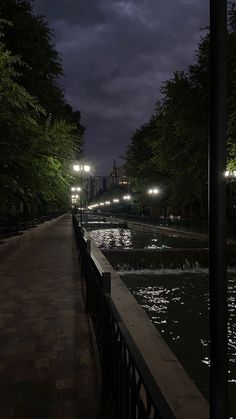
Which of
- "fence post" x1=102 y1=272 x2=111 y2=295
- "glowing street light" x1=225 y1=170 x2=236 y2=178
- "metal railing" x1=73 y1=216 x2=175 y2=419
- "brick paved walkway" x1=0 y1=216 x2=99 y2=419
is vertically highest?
"glowing street light" x1=225 y1=170 x2=236 y2=178

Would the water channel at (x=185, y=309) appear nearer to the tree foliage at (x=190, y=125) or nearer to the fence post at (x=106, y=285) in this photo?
the fence post at (x=106, y=285)

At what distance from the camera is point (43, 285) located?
34.8ft

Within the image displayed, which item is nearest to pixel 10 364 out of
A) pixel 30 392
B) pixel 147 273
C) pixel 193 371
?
pixel 30 392

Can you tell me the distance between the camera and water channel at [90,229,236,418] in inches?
297

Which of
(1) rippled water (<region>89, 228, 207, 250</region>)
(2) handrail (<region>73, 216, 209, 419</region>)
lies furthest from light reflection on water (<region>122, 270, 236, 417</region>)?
(1) rippled water (<region>89, 228, 207, 250</region>)

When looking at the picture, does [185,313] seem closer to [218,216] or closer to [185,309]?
[185,309]

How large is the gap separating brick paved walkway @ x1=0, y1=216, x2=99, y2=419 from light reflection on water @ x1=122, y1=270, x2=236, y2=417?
2291mm

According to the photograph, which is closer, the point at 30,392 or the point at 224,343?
the point at 224,343

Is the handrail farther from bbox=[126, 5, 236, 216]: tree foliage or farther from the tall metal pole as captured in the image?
bbox=[126, 5, 236, 216]: tree foliage

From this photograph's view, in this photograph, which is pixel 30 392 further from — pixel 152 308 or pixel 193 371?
pixel 152 308

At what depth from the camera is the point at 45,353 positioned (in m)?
5.63

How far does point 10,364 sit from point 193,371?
3.63 metres

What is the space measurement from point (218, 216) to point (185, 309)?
32.2ft

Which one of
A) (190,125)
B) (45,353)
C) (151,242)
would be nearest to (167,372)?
(45,353)
